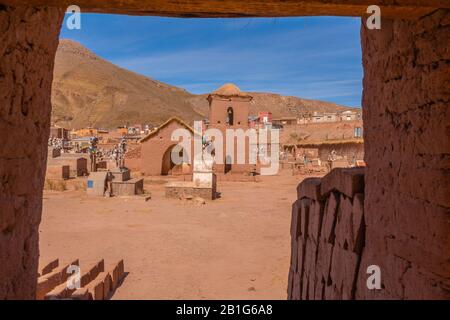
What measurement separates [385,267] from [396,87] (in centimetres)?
118

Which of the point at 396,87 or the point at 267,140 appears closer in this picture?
the point at 396,87

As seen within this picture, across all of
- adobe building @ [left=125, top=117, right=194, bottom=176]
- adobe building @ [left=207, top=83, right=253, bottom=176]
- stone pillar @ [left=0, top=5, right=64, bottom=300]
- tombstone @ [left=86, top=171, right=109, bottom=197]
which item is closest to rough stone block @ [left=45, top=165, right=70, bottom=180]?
tombstone @ [left=86, top=171, right=109, bottom=197]

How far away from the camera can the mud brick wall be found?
2865 mm

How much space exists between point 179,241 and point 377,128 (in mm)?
7958

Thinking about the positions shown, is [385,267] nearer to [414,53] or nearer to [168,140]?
[414,53]

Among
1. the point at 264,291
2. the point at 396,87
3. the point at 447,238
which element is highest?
the point at 396,87

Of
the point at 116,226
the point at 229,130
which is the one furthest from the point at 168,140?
the point at 116,226

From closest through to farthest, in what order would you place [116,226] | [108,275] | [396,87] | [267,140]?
[396,87] → [108,275] → [116,226] → [267,140]

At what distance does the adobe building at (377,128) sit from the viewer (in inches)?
74.6

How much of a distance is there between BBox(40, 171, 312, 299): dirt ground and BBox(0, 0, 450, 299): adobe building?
4280 millimetres

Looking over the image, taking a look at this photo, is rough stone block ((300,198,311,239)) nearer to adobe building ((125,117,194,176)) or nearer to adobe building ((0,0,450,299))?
adobe building ((0,0,450,299))

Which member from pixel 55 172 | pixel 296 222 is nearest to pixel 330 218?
pixel 296 222

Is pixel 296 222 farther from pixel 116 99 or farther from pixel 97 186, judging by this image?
pixel 116 99

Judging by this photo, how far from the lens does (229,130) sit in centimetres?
2467
